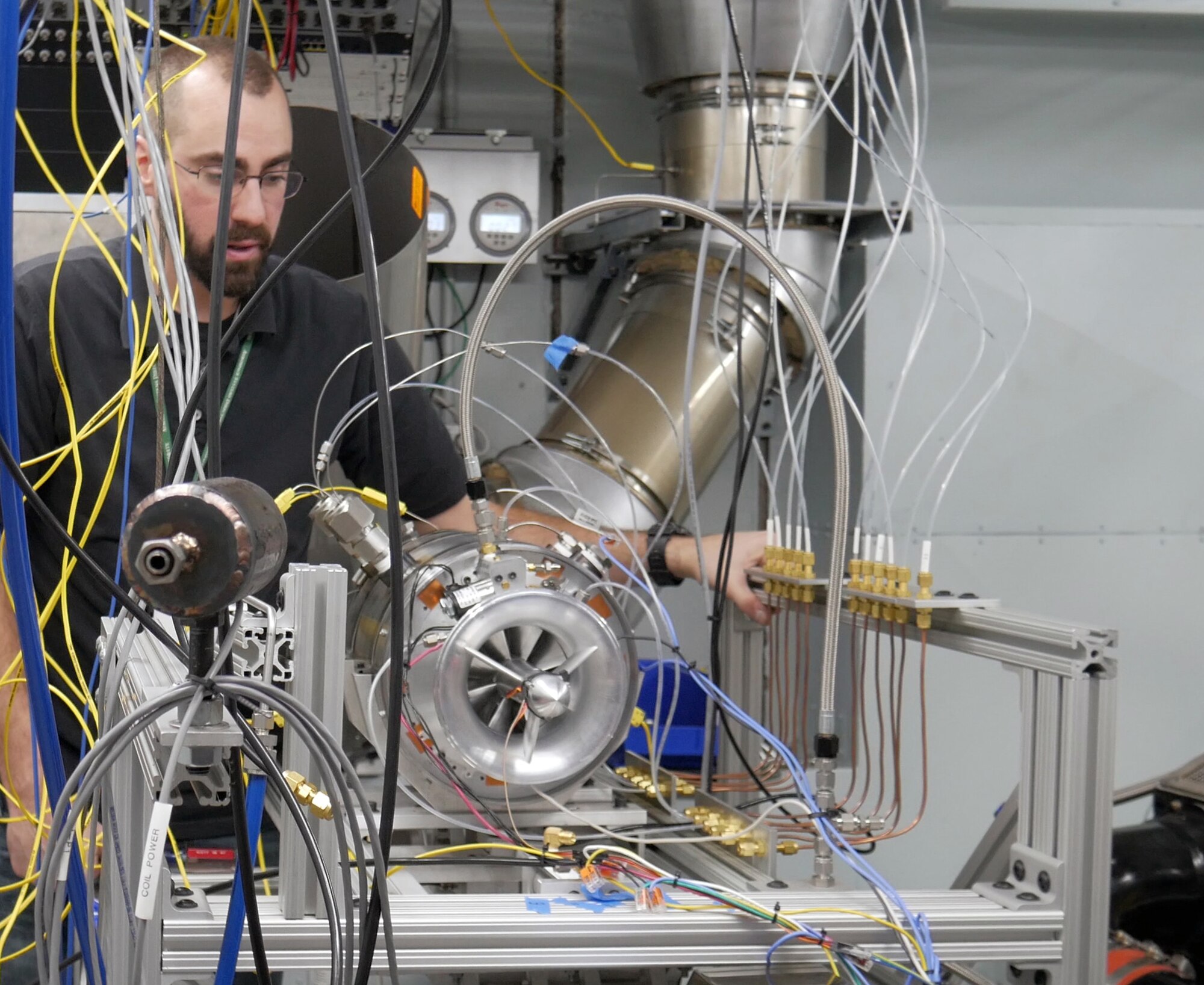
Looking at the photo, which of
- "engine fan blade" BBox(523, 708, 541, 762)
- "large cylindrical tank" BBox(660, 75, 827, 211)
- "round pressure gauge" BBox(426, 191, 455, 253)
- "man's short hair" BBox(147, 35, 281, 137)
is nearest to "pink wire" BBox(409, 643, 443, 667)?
"engine fan blade" BBox(523, 708, 541, 762)

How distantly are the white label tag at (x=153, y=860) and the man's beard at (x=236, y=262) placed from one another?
3.41 ft

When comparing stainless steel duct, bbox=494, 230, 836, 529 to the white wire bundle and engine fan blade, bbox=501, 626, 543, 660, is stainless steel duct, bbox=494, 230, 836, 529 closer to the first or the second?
engine fan blade, bbox=501, 626, 543, 660

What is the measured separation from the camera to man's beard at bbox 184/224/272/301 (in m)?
1.67

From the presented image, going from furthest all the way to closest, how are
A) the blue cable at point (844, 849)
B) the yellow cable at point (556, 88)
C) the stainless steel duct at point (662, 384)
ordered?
the yellow cable at point (556, 88), the stainless steel duct at point (662, 384), the blue cable at point (844, 849)

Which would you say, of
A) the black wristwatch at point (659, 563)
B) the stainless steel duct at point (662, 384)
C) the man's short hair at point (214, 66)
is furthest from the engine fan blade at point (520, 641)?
the stainless steel duct at point (662, 384)

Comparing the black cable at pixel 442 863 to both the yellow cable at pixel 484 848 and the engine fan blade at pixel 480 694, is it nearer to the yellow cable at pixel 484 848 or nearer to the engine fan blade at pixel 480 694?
the yellow cable at pixel 484 848

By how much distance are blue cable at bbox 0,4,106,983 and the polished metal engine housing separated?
1.18 feet

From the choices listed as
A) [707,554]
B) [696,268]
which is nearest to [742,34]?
[696,268]

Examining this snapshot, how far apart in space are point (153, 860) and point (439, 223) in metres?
2.30

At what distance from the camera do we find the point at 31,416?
5.51 feet

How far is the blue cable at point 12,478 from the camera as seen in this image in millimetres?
792

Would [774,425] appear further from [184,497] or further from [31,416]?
[184,497]

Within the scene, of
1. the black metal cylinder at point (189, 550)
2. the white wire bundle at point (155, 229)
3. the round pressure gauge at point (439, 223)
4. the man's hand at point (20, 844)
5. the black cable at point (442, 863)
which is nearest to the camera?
the black metal cylinder at point (189, 550)

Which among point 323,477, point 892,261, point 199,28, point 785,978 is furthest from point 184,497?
point 892,261
